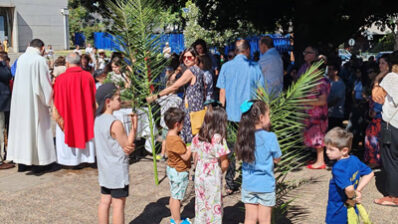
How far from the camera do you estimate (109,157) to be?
434cm

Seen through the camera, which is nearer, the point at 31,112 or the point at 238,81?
the point at 238,81

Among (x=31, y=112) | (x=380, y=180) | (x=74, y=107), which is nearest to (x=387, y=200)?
(x=380, y=180)

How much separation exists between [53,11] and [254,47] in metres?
15.8

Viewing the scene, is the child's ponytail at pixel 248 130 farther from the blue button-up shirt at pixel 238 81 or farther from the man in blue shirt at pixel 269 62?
the man in blue shirt at pixel 269 62

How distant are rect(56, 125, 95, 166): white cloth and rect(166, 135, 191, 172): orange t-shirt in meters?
2.79

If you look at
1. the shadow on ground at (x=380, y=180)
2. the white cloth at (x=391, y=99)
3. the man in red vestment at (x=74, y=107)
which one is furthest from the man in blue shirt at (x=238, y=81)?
the man in red vestment at (x=74, y=107)

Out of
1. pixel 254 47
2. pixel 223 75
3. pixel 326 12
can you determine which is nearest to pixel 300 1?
pixel 326 12

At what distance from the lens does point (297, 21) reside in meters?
8.59

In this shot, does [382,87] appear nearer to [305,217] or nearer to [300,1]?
[305,217]

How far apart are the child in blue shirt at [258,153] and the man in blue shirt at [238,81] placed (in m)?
1.52

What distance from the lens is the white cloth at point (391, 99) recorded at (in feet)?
17.7

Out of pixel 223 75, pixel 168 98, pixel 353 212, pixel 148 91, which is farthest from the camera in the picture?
pixel 168 98

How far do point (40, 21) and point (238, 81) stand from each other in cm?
2948

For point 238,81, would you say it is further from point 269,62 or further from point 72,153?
point 72,153
